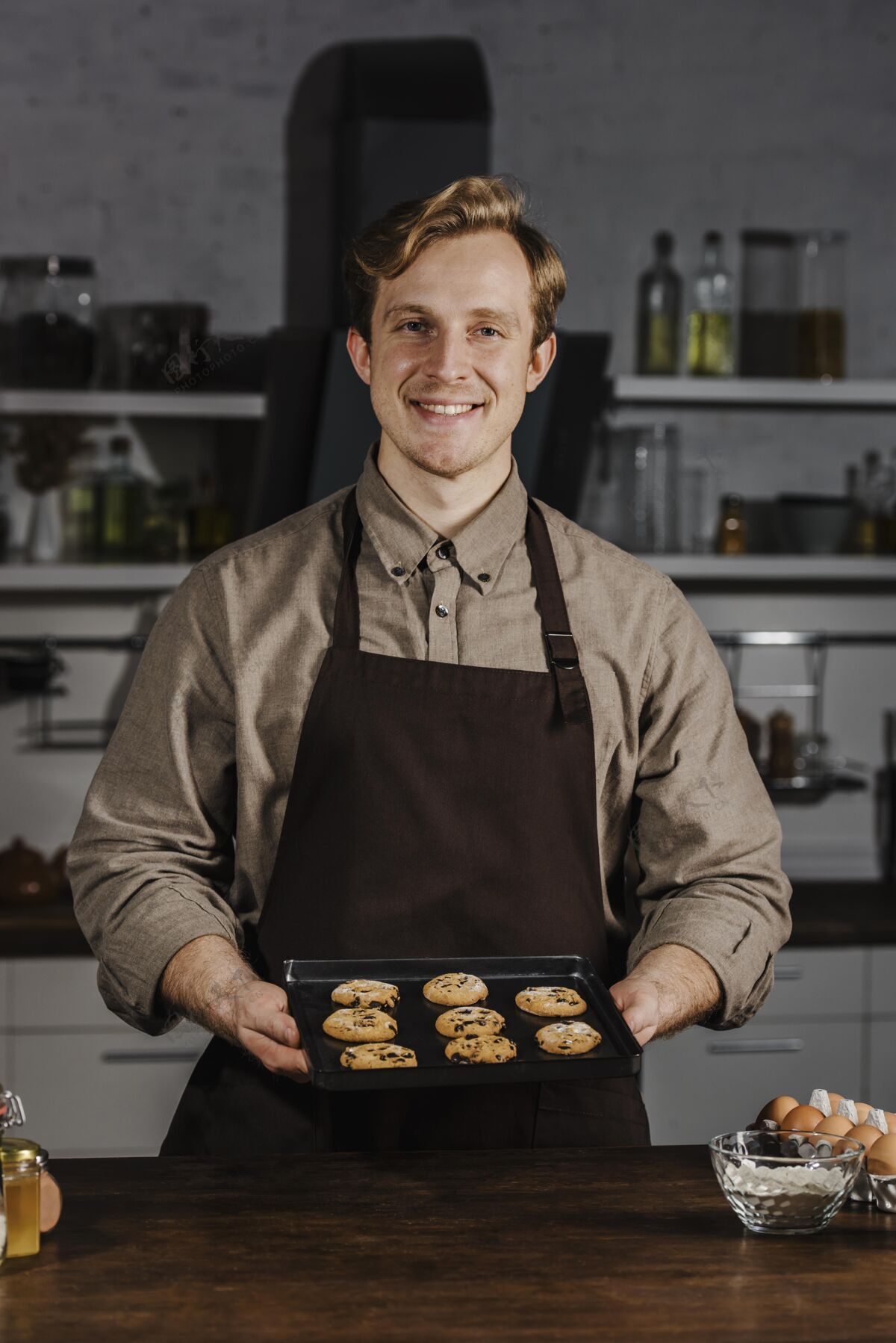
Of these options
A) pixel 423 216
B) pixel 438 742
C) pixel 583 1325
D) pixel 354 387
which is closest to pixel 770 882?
pixel 438 742

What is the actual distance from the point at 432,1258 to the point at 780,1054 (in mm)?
2079

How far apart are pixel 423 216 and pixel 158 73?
6.78ft

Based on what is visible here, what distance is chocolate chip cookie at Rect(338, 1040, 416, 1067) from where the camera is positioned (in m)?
1.27

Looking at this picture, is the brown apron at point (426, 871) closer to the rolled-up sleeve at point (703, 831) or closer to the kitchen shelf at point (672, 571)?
the rolled-up sleeve at point (703, 831)

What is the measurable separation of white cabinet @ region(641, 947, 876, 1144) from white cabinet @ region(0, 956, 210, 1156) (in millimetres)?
A: 952

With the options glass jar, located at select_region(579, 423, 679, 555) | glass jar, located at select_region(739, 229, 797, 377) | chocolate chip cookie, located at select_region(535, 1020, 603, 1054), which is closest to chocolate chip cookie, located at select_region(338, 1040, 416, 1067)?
chocolate chip cookie, located at select_region(535, 1020, 603, 1054)

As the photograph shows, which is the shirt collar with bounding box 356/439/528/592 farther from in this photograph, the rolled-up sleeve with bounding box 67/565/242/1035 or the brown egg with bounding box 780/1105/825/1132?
the brown egg with bounding box 780/1105/825/1132

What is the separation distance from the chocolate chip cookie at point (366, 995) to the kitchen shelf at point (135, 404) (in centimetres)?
190

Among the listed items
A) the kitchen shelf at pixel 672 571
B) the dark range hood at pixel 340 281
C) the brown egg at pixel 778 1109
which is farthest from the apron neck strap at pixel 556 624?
the kitchen shelf at pixel 672 571

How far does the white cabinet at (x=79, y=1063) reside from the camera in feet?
9.44

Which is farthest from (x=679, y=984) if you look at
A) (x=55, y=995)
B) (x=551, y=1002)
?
(x=55, y=995)

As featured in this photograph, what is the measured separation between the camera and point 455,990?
55.8 inches

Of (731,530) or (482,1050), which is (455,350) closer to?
(482,1050)

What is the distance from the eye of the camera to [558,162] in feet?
11.4
